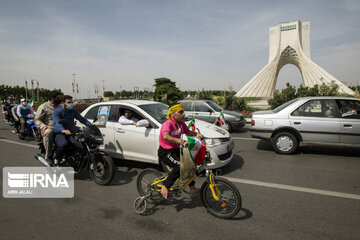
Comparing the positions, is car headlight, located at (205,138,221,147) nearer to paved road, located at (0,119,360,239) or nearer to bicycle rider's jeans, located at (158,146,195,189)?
paved road, located at (0,119,360,239)

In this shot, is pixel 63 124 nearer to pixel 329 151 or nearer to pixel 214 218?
pixel 214 218

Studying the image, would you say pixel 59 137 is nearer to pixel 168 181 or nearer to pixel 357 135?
pixel 168 181

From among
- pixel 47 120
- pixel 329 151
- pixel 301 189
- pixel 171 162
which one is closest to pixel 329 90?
pixel 329 151

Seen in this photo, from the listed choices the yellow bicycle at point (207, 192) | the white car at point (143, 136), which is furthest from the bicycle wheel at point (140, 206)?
the white car at point (143, 136)

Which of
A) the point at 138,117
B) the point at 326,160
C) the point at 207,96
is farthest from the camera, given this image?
the point at 207,96

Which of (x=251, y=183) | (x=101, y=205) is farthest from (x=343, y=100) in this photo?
(x=101, y=205)

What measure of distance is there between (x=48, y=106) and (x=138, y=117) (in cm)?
237

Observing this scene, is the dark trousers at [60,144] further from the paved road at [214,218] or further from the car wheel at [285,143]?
the car wheel at [285,143]

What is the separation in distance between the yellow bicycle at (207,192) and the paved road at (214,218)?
141mm

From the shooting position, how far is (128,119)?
4977mm

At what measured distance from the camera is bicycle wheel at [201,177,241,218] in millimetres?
2747

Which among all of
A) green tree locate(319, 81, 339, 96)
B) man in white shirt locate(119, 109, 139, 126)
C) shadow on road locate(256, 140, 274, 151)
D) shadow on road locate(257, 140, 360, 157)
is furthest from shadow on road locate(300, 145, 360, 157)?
green tree locate(319, 81, 339, 96)

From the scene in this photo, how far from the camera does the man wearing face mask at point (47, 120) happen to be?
441 centimetres

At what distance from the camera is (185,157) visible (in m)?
2.72
